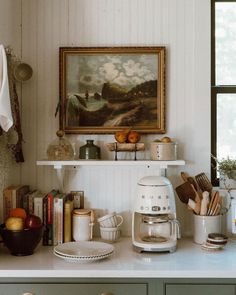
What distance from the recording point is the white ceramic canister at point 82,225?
8.49 ft

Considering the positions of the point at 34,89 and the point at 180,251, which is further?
the point at 34,89

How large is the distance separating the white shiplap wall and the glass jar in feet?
0.40

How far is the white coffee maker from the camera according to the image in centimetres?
238

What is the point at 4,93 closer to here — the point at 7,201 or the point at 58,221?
the point at 7,201

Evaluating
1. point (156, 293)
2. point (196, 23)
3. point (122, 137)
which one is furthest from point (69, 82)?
point (156, 293)

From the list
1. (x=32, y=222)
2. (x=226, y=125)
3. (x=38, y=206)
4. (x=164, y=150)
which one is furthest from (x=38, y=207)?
(x=226, y=125)

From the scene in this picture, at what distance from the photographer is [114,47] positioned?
2730 millimetres

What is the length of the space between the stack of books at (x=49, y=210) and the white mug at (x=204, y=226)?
74cm

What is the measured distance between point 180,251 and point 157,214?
0.78 ft

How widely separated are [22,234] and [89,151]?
640 mm


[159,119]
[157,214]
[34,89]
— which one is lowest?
[157,214]

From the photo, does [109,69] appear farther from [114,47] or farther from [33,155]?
[33,155]

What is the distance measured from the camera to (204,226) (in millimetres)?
2549

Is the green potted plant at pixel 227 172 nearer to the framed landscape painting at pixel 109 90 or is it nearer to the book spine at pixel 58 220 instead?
the framed landscape painting at pixel 109 90
